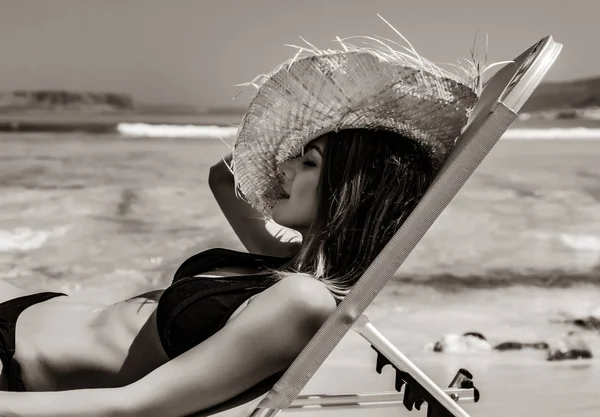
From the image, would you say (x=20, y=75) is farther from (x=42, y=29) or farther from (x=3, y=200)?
Answer: (x=3, y=200)

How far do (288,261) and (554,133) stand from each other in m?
2.14

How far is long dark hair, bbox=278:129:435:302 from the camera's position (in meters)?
1.07

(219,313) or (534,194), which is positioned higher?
(219,313)

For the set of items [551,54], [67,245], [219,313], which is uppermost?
[551,54]

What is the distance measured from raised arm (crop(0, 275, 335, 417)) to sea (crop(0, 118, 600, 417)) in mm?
1375

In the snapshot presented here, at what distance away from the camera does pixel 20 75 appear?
2.60 metres

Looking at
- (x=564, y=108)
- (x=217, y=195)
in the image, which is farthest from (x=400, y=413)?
(x=564, y=108)

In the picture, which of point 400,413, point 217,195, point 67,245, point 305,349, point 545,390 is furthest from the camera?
point 67,245

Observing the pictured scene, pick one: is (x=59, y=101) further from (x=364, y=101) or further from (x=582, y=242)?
(x=582, y=242)

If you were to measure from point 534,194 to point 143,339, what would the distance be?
2.17m

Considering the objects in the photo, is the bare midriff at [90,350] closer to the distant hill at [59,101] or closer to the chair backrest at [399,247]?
the chair backrest at [399,247]

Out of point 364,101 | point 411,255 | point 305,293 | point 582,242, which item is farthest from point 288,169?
point 582,242

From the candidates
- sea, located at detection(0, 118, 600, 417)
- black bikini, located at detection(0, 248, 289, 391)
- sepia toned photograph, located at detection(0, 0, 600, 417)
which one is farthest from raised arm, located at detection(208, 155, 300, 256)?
sea, located at detection(0, 118, 600, 417)

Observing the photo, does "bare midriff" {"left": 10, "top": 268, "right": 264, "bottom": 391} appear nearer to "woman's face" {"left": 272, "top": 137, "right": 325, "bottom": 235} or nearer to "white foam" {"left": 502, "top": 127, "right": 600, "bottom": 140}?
"woman's face" {"left": 272, "top": 137, "right": 325, "bottom": 235}
